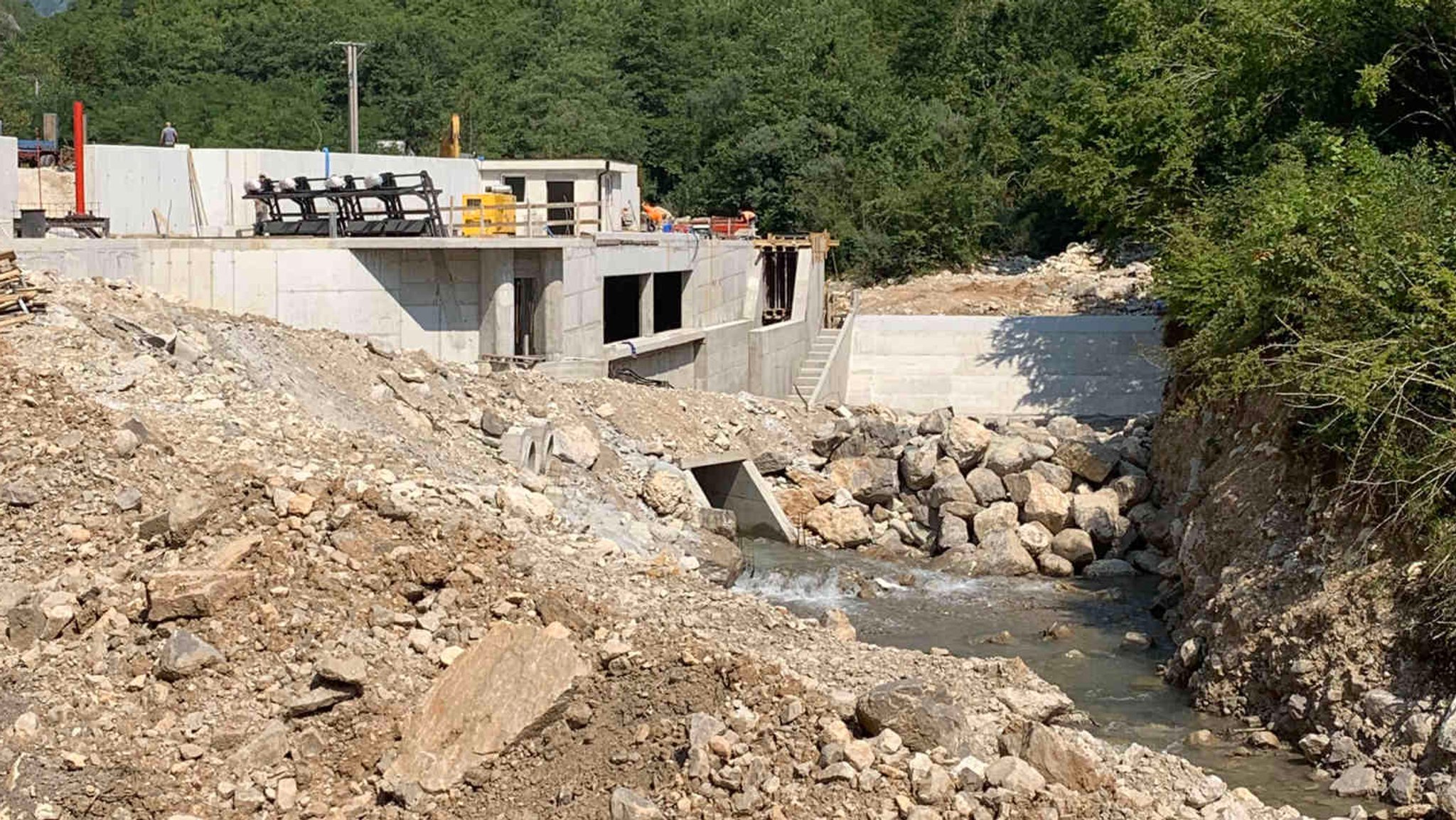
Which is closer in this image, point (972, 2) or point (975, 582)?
point (975, 582)

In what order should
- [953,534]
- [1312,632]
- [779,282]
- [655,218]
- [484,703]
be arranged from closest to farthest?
1. [484,703]
2. [1312,632]
3. [953,534]
4. [779,282]
5. [655,218]

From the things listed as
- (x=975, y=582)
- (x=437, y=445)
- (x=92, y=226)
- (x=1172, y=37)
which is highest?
(x=1172, y=37)

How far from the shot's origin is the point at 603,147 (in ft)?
187

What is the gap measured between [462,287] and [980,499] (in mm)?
8112

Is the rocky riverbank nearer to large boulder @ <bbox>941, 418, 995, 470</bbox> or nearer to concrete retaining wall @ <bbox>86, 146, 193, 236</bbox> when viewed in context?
large boulder @ <bbox>941, 418, 995, 470</bbox>

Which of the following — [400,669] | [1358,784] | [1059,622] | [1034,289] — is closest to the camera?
[400,669]

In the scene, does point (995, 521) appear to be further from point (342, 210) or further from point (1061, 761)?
point (1061, 761)

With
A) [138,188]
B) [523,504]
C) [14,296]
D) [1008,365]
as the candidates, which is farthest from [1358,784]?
[1008,365]

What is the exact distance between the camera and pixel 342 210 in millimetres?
27719

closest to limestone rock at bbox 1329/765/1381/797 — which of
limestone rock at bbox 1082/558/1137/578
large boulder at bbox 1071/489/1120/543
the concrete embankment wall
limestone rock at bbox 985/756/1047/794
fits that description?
limestone rock at bbox 985/756/1047/794

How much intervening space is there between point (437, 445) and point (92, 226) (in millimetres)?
7896

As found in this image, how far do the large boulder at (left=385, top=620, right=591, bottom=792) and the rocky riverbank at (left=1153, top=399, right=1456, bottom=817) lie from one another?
6299 mm

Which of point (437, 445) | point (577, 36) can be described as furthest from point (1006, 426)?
point (577, 36)

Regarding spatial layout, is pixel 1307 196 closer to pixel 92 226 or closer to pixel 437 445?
pixel 437 445
